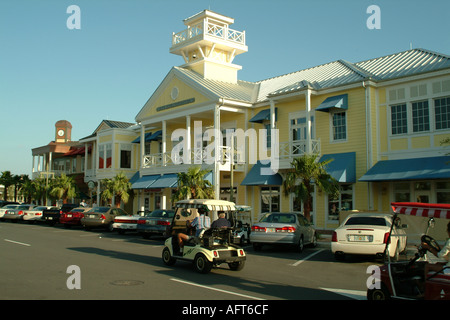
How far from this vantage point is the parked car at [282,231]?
15648 millimetres

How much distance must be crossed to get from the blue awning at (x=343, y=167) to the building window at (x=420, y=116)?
127 inches

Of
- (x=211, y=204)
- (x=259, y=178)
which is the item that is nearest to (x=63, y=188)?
(x=259, y=178)

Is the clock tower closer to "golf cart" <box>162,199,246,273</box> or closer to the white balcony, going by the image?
the white balcony

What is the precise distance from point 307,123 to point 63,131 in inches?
1704

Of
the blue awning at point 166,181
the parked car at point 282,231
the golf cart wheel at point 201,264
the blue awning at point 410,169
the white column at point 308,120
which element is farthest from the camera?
the blue awning at point 166,181

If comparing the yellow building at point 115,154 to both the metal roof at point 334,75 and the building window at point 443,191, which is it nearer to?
the metal roof at point 334,75

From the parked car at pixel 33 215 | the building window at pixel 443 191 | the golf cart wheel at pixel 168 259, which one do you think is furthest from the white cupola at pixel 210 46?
the golf cart wheel at pixel 168 259

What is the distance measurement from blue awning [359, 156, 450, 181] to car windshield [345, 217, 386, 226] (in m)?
5.98

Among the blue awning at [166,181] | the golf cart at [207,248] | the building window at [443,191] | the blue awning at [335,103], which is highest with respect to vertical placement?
the blue awning at [335,103]

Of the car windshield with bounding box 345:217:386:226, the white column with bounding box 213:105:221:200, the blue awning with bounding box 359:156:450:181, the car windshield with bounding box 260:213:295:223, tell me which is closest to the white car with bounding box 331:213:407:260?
the car windshield with bounding box 345:217:386:226

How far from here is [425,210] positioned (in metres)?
7.04
